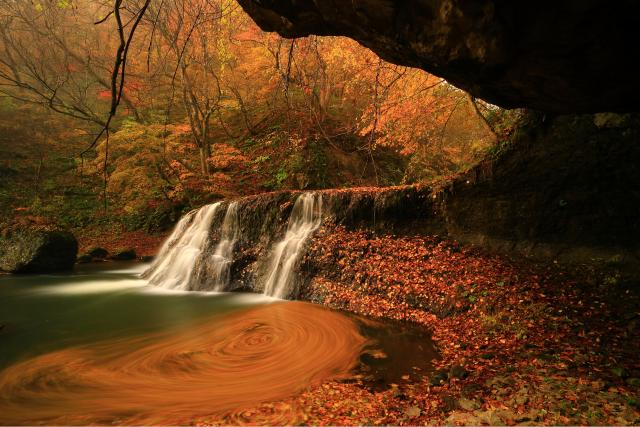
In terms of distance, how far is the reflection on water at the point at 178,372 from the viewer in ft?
11.9

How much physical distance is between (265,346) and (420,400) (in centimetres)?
267

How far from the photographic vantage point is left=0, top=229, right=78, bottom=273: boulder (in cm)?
1252

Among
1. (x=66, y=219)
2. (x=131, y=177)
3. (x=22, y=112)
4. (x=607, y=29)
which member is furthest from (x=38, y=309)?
(x=22, y=112)

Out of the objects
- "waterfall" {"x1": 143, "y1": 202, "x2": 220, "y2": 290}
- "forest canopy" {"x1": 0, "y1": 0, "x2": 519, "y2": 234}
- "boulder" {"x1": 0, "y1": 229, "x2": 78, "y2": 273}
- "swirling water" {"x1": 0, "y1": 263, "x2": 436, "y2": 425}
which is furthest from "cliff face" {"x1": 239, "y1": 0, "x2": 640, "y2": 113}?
"boulder" {"x1": 0, "y1": 229, "x2": 78, "y2": 273}

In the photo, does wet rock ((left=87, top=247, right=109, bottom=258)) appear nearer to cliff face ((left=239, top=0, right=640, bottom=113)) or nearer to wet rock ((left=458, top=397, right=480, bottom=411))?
cliff face ((left=239, top=0, right=640, bottom=113))

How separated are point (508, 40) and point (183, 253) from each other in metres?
10.9

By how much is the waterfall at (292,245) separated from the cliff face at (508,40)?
20.7 ft

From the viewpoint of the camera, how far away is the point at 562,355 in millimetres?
4023

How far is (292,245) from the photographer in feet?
30.3

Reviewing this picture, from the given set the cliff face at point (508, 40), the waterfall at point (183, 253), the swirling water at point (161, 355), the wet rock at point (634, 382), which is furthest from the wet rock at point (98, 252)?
the wet rock at point (634, 382)

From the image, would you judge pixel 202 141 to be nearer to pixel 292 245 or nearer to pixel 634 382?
pixel 292 245

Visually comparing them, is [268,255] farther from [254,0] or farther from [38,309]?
[254,0]

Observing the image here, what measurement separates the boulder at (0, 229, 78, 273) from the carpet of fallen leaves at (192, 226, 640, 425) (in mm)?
10973

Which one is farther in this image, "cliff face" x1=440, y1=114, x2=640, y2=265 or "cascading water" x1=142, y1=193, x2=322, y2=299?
"cascading water" x1=142, y1=193, x2=322, y2=299
